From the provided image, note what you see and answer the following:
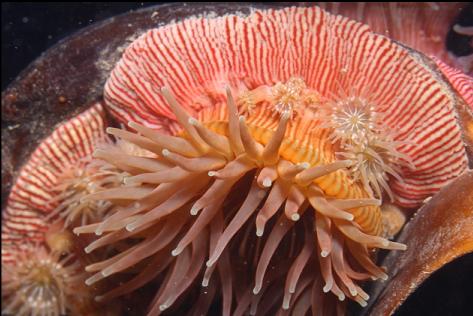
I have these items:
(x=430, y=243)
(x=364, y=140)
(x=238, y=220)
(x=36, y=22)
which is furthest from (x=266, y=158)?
(x=36, y=22)

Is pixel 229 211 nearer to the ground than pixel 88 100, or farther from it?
nearer to the ground

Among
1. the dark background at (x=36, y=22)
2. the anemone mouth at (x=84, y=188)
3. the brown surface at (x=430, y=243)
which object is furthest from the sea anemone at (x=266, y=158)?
the dark background at (x=36, y=22)

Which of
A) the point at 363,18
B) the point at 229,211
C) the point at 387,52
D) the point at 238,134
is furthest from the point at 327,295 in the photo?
the point at 363,18

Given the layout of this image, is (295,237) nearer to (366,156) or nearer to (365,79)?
(366,156)

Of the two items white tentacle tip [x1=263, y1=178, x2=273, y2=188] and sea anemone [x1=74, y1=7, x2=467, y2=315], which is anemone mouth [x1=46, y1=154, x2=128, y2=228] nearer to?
sea anemone [x1=74, y1=7, x2=467, y2=315]

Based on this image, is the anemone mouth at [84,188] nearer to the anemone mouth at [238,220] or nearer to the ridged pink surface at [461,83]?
the anemone mouth at [238,220]

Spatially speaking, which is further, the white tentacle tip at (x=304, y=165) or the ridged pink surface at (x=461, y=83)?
the ridged pink surface at (x=461, y=83)

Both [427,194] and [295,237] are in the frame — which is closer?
[295,237]
